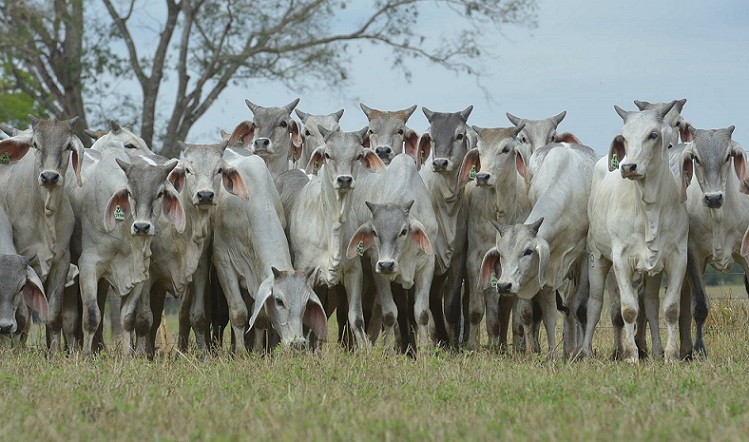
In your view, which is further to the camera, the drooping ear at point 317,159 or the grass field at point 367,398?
the drooping ear at point 317,159

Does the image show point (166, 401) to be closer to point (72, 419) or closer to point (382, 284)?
point (72, 419)

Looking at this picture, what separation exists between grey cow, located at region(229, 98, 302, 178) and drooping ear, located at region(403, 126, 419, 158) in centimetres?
120

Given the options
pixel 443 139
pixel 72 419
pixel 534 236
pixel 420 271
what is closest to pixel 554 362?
pixel 534 236

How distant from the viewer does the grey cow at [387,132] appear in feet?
39.9

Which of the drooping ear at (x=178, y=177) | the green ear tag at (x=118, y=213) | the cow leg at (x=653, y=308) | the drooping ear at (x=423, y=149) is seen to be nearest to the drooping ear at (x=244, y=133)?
the drooping ear at (x=423, y=149)

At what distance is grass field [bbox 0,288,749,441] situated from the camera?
578 cm

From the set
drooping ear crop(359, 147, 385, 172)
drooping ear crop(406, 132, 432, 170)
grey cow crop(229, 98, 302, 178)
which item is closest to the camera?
drooping ear crop(359, 147, 385, 172)

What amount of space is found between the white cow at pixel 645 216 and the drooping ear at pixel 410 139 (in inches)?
120

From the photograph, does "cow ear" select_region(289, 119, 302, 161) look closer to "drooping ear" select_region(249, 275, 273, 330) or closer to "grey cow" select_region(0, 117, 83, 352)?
"grey cow" select_region(0, 117, 83, 352)

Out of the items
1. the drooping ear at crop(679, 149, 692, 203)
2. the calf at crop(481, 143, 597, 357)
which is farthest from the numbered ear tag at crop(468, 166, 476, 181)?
the drooping ear at crop(679, 149, 692, 203)

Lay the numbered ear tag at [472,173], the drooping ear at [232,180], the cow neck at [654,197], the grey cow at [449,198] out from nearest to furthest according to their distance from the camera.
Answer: the cow neck at [654,197] → the drooping ear at [232,180] → the numbered ear tag at [472,173] → the grey cow at [449,198]

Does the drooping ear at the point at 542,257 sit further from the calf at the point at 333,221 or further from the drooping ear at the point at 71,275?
the drooping ear at the point at 71,275

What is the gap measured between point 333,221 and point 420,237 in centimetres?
80

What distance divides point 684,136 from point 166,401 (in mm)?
7120
